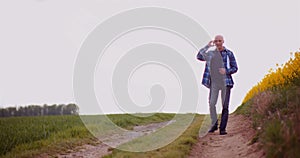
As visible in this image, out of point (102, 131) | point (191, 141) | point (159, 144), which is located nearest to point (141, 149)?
point (159, 144)

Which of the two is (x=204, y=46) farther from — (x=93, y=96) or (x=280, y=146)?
(x=280, y=146)

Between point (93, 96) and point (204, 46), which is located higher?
point (204, 46)

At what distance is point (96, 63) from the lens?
413 inches

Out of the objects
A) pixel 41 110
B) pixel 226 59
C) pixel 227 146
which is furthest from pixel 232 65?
pixel 41 110

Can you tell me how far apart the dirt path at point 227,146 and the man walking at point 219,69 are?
0.58m

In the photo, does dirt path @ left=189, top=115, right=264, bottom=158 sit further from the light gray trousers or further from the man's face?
the man's face

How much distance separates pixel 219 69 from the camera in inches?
349

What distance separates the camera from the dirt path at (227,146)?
23.4 feet

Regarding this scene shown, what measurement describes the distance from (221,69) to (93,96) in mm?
3864

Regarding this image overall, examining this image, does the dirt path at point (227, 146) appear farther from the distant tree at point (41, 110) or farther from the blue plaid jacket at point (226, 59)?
the distant tree at point (41, 110)

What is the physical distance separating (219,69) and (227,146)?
75.0 inches

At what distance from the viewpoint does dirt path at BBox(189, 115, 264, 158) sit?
7.12 meters

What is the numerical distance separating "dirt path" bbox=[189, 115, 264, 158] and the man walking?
58cm

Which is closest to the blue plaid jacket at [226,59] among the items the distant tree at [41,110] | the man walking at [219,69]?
the man walking at [219,69]
